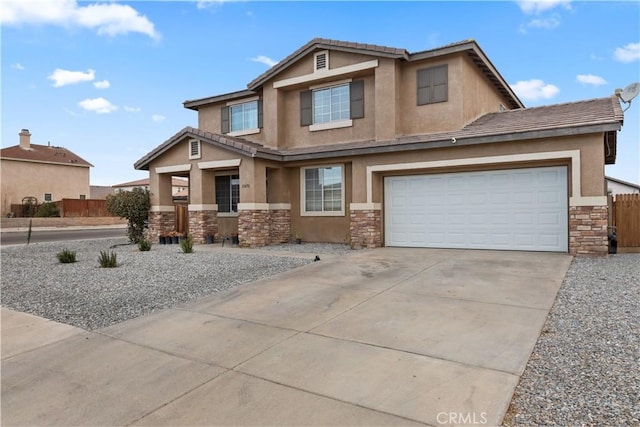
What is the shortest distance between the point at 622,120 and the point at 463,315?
26.1ft

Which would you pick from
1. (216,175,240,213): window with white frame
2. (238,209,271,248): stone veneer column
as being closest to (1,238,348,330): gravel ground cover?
(238,209,271,248): stone veneer column

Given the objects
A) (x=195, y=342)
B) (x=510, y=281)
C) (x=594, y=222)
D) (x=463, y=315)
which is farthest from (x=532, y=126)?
(x=195, y=342)

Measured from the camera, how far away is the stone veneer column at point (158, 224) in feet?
56.3

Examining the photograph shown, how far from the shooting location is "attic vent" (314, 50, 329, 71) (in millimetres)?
15371

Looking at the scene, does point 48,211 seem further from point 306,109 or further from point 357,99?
point 357,99

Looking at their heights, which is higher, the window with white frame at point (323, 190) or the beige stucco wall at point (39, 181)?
the beige stucco wall at point (39, 181)

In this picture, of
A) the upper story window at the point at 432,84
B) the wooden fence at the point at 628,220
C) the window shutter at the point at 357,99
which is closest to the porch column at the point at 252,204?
the window shutter at the point at 357,99

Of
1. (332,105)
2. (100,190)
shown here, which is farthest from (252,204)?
(100,190)

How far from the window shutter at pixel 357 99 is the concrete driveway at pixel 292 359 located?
9.05 m

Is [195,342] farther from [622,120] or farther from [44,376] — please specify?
[622,120]

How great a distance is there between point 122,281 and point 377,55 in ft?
36.3

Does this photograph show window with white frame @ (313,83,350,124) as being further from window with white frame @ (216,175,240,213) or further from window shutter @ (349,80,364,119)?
window with white frame @ (216,175,240,213)

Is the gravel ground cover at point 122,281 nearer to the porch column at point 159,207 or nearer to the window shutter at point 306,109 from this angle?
the porch column at point 159,207

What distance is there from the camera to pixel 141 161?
17.3 meters
